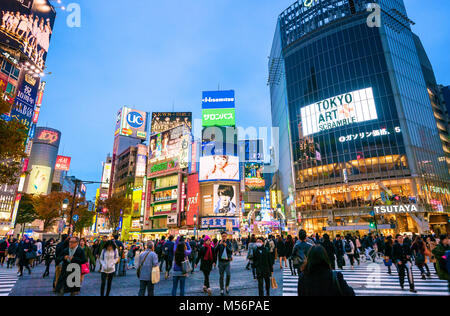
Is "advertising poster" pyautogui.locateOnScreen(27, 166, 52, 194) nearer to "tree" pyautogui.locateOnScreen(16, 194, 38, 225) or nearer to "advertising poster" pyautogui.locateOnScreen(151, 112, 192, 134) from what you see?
"tree" pyautogui.locateOnScreen(16, 194, 38, 225)

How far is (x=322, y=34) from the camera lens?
197ft

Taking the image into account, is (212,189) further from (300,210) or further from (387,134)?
(387,134)

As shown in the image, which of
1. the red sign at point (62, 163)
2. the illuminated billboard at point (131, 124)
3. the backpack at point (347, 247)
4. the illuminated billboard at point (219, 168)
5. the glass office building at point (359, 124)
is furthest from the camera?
the red sign at point (62, 163)

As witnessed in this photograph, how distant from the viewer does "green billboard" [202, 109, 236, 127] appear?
7112 centimetres

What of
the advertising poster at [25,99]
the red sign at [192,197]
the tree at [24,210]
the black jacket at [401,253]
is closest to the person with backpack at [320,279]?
the black jacket at [401,253]

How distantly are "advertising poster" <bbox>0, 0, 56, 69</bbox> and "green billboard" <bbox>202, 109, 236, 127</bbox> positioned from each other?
43.7m

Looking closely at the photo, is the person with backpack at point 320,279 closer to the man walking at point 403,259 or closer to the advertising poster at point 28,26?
the man walking at point 403,259

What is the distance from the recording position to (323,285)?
3.04 metres

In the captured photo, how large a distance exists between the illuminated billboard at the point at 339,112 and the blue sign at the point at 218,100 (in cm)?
2119

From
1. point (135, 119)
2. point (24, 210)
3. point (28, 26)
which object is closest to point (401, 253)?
point (28, 26)

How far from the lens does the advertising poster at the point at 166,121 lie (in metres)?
91.9

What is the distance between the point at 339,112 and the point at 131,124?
280 ft

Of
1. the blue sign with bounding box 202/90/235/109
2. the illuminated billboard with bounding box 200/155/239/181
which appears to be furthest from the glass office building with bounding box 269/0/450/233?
the blue sign with bounding box 202/90/235/109
